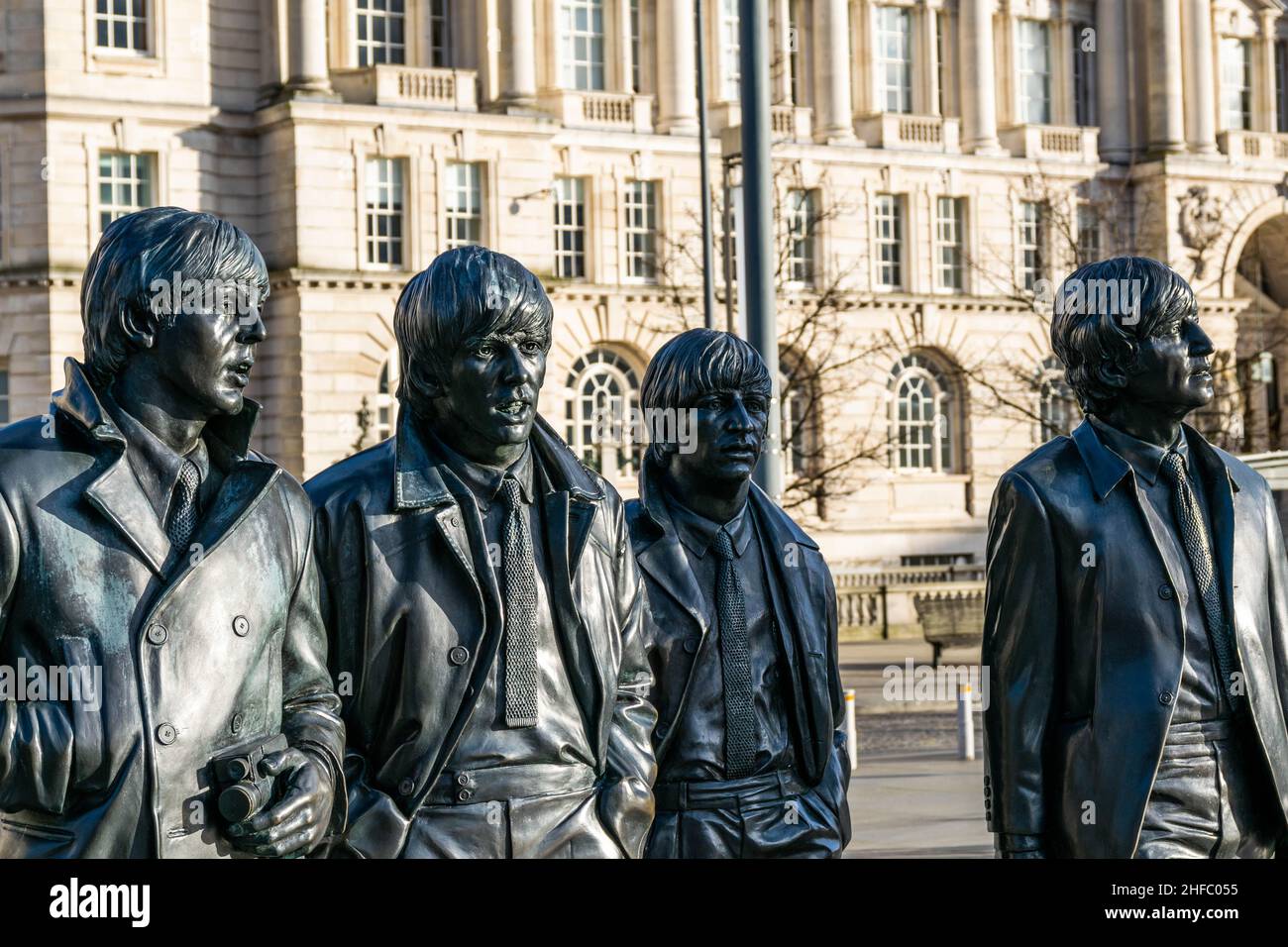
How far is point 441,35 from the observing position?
52.2m

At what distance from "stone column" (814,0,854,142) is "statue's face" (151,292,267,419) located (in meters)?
52.4

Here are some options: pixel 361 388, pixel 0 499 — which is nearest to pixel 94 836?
pixel 0 499

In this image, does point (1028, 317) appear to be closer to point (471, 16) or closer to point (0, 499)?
point (471, 16)

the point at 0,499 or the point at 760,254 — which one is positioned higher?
the point at 760,254

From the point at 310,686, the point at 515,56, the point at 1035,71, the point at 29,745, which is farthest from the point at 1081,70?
the point at 29,745

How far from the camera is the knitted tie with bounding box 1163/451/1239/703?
670 cm

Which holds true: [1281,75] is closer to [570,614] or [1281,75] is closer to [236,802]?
[570,614]

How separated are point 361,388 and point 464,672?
43452 mm

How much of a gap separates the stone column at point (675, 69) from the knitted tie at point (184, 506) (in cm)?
4995

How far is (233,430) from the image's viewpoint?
5105 millimetres

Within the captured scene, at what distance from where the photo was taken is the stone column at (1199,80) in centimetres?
6094

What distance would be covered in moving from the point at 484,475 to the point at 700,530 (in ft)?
4.75

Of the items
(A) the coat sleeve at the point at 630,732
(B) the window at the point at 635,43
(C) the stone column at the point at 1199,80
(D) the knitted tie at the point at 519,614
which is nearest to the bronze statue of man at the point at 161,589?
(D) the knitted tie at the point at 519,614

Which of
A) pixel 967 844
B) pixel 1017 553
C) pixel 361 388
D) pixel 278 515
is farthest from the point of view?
pixel 361 388
